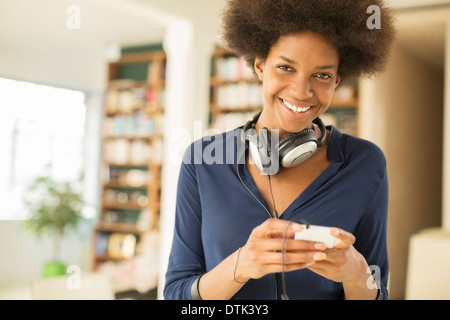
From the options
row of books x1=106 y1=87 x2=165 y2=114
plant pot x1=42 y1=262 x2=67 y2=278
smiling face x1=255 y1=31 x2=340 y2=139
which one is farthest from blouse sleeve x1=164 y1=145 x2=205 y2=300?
row of books x1=106 y1=87 x2=165 y2=114

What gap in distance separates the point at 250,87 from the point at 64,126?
3092 millimetres

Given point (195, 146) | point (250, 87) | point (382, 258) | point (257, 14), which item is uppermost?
point (250, 87)

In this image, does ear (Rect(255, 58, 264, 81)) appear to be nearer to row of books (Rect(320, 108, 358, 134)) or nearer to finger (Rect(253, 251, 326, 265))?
finger (Rect(253, 251, 326, 265))

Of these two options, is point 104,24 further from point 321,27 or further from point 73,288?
point 321,27

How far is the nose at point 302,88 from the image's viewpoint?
97cm

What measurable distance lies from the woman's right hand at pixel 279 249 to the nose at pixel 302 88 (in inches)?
11.2

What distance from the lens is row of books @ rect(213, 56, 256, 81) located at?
18.5 ft

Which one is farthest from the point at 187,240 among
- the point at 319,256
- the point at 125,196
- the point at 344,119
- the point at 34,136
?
the point at 34,136

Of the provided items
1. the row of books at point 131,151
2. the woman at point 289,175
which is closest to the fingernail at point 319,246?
the woman at point 289,175

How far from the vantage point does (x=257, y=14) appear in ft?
3.67

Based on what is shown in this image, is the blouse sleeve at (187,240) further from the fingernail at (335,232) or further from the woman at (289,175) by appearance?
the fingernail at (335,232)

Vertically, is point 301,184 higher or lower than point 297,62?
lower
